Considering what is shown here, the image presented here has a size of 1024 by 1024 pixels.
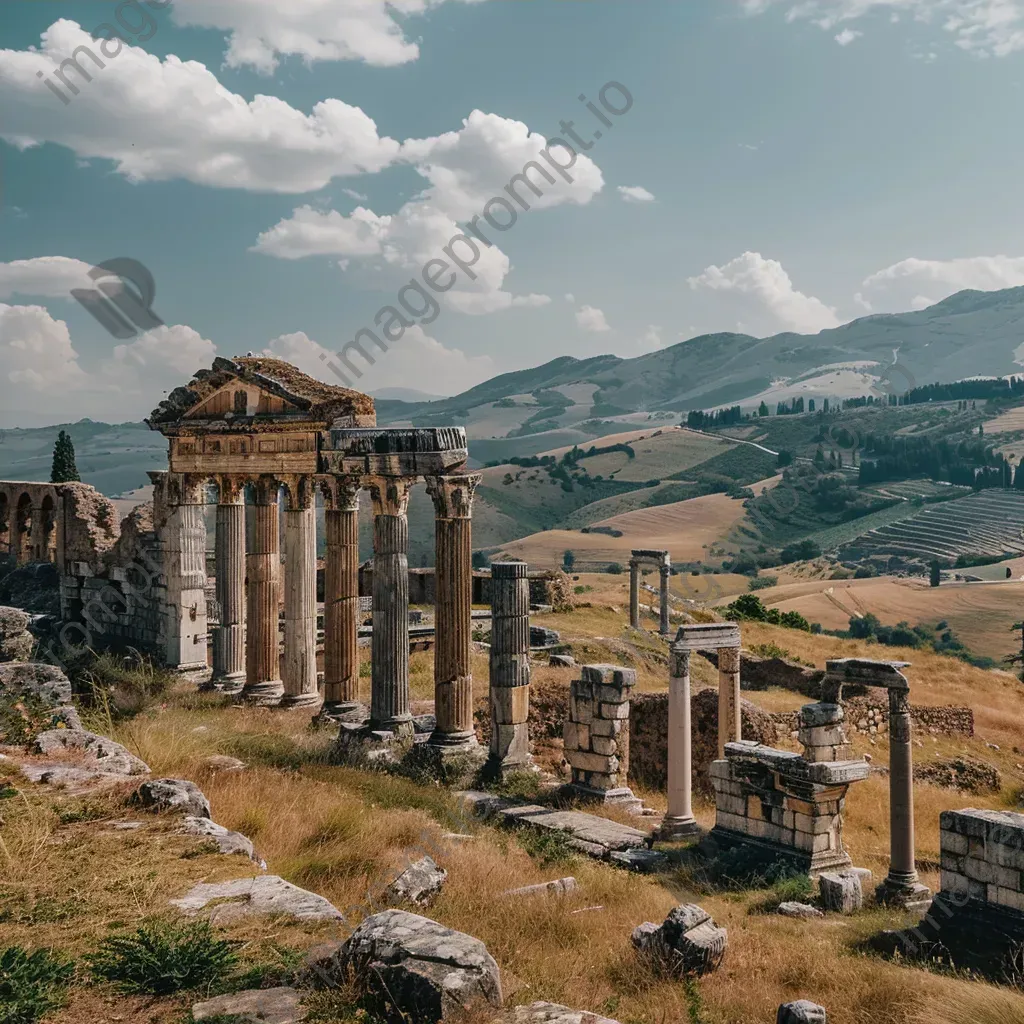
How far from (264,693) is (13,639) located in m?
5.11

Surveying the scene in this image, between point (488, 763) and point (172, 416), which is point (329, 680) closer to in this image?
point (488, 763)

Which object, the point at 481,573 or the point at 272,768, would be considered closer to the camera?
the point at 272,768

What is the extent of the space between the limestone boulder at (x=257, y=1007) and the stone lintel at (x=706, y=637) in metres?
9.93

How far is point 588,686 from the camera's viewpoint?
14.6 m

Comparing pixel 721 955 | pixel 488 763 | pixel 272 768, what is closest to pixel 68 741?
pixel 272 768

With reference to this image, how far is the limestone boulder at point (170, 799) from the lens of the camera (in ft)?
26.8

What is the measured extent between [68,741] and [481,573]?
26.9 m

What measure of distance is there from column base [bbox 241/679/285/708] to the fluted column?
10.5 meters

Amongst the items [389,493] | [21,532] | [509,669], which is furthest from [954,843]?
[21,532]

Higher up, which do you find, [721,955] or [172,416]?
[172,416]

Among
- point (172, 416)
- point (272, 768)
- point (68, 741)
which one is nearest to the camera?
point (68, 741)

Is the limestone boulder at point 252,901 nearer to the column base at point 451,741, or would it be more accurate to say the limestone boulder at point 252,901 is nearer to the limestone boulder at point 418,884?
the limestone boulder at point 418,884

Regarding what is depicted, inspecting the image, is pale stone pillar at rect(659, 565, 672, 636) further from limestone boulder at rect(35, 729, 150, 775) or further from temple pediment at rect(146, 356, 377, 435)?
limestone boulder at rect(35, 729, 150, 775)

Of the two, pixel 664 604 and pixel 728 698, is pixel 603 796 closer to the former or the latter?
pixel 728 698
